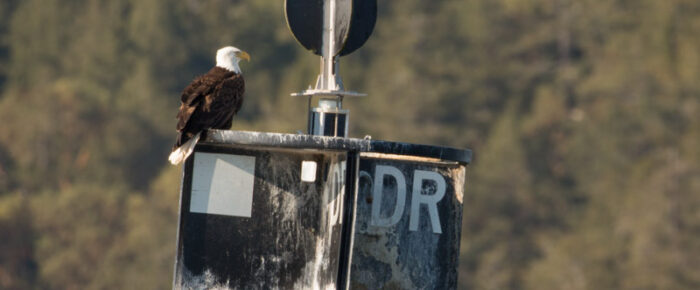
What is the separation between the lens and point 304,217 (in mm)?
4699

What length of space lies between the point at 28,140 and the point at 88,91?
2158 mm

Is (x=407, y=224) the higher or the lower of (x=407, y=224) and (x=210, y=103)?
the lower

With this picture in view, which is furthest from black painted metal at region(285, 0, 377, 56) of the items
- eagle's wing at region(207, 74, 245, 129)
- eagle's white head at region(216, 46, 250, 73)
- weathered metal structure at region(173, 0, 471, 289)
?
eagle's white head at region(216, 46, 250, 73)

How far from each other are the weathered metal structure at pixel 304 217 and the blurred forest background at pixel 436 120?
31245 mm

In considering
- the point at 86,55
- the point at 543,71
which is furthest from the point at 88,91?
the point at 543,71

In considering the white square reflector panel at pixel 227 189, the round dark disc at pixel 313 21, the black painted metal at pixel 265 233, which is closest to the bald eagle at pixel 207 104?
the white square reflector panel at pixel 227 189

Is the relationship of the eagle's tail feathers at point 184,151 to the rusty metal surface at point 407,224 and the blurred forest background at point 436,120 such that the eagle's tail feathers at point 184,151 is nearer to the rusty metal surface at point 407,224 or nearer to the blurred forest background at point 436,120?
the rusty metal surface at point 407,224

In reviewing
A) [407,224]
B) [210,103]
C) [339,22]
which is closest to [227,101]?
[210,103]

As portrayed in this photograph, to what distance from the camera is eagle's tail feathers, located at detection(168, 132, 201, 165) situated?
4.82 m

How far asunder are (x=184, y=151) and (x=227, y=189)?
0.83ft

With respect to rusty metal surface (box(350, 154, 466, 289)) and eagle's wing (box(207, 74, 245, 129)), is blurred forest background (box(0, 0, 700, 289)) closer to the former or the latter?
eagle's wing (box(207, 74, 245, 129))

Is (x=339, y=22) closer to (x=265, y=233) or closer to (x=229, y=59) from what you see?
(x=265, y=233)

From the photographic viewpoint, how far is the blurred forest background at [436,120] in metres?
38.4

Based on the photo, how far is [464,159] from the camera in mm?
4766
